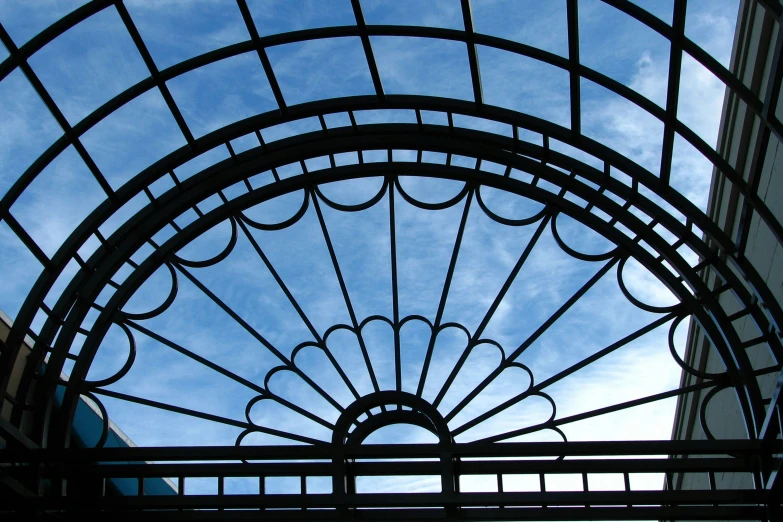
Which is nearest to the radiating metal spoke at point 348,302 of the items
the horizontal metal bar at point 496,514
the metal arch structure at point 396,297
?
the metal arch structure at point 396,297

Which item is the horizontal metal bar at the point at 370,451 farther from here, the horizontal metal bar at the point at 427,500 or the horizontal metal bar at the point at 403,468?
the horizontal metal bar at the point at 427,500

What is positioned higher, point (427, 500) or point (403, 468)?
point (403, 468)

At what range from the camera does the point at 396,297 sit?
41.0ft

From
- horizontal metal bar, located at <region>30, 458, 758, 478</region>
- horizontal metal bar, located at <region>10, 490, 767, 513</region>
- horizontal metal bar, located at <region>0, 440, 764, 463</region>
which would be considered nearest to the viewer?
horizontal metal bar, located at <region>10, 490, 767, 513</region>

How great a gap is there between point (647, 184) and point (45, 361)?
9.01 m

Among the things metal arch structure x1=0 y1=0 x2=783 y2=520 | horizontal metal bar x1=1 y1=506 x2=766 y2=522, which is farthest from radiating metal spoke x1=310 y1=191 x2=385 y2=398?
horizontal metal bar x1=1 y1=506 x2=766 y2=522

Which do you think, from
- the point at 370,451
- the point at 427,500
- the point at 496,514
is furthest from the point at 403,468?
the point at 496,514

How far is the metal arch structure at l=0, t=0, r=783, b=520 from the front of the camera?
10784 mm

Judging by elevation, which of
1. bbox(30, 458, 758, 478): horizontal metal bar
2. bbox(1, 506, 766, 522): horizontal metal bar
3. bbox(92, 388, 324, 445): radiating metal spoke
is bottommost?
bbox(1, 506, 766, 522): horizontal metal bar

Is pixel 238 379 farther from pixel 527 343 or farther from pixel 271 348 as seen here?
pixel 527 343

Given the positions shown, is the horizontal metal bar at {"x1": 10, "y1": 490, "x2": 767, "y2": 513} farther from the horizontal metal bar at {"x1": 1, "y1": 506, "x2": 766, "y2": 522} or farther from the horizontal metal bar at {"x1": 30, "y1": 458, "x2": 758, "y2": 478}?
the horizontal metal bar at {"x1": 30, "y1": 458, "x2": 758, "y2": 478}

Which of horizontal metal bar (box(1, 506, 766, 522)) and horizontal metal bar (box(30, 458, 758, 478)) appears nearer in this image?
horizontal metal bar (box(1, 506, 766, 522))

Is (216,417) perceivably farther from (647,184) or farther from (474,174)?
(647,184)

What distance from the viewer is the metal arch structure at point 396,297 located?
35.4 feet
